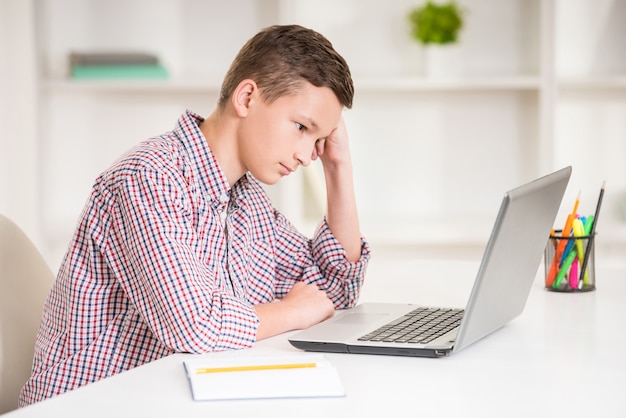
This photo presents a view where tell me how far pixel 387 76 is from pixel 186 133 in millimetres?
1763

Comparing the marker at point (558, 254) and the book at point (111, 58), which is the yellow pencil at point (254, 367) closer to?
the marker at point (558, 254)

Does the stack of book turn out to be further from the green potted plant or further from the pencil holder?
the pencil holder

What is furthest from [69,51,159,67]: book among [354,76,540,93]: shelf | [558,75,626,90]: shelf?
[558,75,626,90]: shelf

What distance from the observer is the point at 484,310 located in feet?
3.68

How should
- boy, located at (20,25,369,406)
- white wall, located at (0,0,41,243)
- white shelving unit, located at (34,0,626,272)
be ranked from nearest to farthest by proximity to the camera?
boy, located at (20,25,369,406)
white wall, located at (0,0,41,243)
white shelving unit, located at (34,0,626,272)

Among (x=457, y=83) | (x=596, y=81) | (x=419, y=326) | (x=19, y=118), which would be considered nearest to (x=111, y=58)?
(x=19, y=118)

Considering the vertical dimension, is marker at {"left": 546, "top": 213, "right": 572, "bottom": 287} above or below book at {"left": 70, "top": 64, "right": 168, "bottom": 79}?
below

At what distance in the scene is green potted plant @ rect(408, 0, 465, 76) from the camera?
293 cm

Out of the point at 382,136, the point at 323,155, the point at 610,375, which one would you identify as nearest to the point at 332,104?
the point at 323,155

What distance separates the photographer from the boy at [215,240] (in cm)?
118

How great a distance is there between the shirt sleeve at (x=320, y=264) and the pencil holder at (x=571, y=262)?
1.05 feet

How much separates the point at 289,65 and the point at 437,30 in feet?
5.38

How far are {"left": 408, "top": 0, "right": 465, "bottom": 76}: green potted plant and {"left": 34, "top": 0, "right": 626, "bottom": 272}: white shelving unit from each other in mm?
74

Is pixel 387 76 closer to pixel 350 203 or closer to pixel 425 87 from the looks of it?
pixel 425 87
